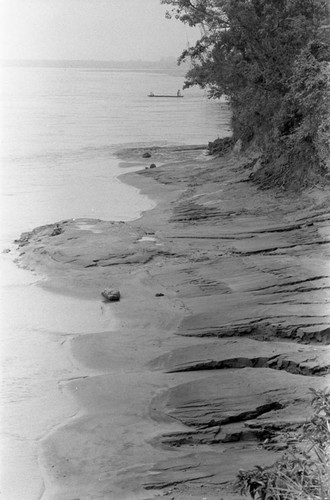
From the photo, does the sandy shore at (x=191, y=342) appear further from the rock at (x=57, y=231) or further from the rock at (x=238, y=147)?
the rock at (x=238, y=147)

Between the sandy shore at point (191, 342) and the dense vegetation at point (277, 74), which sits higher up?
the dense vegetation at point (277, 74)

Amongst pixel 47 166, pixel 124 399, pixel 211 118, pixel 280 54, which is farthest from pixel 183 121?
pixel 124 399

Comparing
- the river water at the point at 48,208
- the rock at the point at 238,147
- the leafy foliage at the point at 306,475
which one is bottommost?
the river water at the point at 48,208

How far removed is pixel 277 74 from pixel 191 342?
1412 cm

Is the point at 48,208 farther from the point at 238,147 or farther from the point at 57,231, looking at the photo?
the point at 238,147

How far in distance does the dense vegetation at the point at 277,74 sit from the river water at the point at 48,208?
4.46 metres

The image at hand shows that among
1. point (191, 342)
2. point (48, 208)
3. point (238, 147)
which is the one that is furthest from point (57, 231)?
point (238, 147)

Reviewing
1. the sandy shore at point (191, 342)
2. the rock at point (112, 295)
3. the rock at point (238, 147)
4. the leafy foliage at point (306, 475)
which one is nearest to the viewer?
the leafy foliage at point (306, 475)

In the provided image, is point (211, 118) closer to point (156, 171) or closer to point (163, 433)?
point (156, 171)

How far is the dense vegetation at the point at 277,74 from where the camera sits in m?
22.7

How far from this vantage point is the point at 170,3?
3228 cm

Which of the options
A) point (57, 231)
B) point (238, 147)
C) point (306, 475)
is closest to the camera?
point (306, 475)

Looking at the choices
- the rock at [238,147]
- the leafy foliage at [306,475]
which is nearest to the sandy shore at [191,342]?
the leafy foliage at [306,475]

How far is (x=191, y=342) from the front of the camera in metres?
13.6
